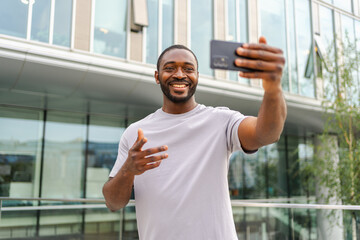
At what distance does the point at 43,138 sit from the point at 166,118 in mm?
8331

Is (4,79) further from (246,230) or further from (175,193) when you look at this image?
(175,193)

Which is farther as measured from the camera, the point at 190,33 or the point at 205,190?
the point at 190,33

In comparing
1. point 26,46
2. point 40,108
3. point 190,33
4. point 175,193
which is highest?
point 190,33

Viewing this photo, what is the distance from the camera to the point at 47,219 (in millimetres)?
8656

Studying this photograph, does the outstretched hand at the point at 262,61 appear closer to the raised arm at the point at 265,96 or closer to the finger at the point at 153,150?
the raised arm at the point at 265,96

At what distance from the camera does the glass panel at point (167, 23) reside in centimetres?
885

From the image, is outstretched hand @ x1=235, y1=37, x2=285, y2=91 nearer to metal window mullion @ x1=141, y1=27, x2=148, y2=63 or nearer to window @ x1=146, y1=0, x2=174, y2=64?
metal window mullion @ x1=141, y1=27, x2=148, y2=63

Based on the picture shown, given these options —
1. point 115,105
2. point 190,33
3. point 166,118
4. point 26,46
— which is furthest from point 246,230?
point 166,118

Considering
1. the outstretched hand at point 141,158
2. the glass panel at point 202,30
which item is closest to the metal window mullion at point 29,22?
the glass panel at point 202,30

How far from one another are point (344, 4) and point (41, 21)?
11.5 meters

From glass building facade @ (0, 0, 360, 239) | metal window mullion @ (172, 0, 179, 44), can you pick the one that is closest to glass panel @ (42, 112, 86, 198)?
glass building facade @ (0, 0, 360, 239)

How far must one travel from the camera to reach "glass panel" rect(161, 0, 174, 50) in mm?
8852

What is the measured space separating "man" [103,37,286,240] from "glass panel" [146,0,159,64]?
23.1 ft

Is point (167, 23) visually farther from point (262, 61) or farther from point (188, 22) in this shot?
point (262, 61)
